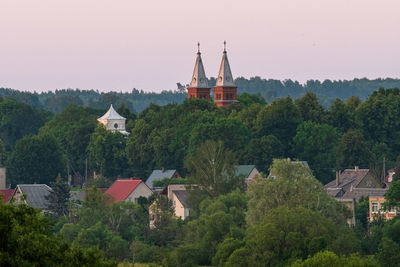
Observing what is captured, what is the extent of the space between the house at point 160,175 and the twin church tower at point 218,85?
41.3 metres

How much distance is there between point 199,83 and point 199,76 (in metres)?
1.21

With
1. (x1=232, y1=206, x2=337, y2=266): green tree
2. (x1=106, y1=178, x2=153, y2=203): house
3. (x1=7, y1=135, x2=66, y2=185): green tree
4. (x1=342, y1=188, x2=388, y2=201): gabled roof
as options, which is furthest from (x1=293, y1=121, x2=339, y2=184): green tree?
(x1=232, y1=206, x2=337, y2=266): green tree

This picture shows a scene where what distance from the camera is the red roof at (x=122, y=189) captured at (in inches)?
4075

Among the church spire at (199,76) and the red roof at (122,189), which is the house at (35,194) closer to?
the red roof at (122,189)

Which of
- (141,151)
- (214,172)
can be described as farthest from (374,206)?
(141,151)

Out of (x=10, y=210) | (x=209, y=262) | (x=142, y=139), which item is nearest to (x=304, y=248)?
(x=209, y=262)

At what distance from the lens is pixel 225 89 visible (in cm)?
16125

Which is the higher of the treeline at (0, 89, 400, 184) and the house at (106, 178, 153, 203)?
the treeline at (0, 89, 400, 184)

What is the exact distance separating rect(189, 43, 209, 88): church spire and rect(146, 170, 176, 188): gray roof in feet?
145

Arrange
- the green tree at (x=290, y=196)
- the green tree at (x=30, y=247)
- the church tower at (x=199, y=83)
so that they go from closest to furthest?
the green tree at (x=30, y=247) < the green tree at (x=290, y=196) < the church tower at (x=199, y=83)

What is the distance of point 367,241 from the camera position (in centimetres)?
7681

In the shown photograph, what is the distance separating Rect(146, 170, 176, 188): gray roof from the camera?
118m

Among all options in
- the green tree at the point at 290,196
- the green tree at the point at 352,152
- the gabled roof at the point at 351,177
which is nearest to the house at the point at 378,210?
the green tree at the point at 290,196

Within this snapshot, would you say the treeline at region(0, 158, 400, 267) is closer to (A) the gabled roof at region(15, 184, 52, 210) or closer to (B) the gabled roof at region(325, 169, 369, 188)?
(A) the gabled roof at region(15, 184, 52, 210)
